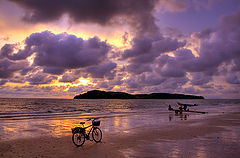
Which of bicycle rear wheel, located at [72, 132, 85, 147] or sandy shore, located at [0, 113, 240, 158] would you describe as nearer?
sandy shore, located at [0, 113, 240, 158]

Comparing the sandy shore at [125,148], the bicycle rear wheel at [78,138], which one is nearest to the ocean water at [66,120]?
the sandy shore at [125,148]

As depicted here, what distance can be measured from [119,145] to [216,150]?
5.73 m

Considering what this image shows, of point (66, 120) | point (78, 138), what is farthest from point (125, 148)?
point (66, 120)

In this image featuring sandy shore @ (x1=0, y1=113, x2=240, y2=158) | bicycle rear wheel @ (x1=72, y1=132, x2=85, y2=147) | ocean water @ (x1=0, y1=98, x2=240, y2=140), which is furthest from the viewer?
ocean water @ (x1=0, y1=98, x2=240, y2=140)

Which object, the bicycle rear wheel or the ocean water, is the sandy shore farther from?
the ocean water

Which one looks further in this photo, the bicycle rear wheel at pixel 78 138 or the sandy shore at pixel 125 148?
the bicycle rear wheel at pixel 78 138

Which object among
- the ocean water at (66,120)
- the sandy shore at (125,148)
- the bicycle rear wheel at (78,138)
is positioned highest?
the bicycle rear wheel at (78,138)

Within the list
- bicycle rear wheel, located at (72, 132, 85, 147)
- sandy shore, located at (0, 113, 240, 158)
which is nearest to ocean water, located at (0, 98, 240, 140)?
sandy shore, located at (0, 113, 240, 158)

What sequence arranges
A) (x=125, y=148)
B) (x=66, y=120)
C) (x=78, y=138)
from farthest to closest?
(x=66, y=120)
(x=78, y=138)
(x=125, y=148)

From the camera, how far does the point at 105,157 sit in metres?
9.99

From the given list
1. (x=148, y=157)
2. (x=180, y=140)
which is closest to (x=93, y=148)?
(x=148, y=157)

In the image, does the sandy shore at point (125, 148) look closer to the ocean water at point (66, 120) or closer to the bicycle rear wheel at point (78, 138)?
the bicycle rear wheel at point (78, 138)

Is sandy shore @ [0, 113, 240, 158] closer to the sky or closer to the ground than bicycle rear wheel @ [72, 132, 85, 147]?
closer to the ground

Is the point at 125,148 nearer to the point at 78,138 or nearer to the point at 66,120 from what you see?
the point at 78,138
